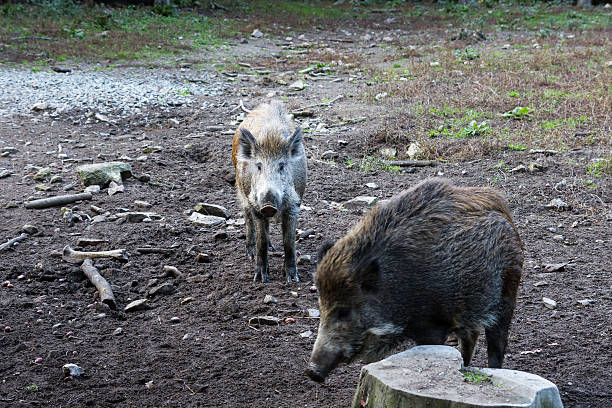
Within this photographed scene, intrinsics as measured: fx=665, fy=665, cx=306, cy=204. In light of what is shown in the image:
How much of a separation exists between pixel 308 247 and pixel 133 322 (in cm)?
163

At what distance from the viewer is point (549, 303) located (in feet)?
14.0

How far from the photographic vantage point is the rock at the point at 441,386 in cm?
241

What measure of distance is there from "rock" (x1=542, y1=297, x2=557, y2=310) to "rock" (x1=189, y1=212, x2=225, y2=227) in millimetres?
2823

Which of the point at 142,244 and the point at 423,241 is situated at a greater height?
the point at 423,241

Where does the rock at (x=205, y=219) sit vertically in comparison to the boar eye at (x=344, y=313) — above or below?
below

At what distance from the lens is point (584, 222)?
213 inches

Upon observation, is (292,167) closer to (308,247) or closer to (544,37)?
(308,247)

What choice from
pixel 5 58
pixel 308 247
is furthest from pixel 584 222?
pixel 5 58

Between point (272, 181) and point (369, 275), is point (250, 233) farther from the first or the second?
point (369, 275)

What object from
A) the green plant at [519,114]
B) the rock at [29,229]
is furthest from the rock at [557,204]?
the rock at [29,229]

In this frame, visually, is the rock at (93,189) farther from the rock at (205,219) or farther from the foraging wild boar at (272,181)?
the foraging wild boar at (272,181)

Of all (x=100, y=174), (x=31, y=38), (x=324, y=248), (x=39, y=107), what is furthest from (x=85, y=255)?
(x=31, y=38)

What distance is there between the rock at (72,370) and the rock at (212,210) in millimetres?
2517

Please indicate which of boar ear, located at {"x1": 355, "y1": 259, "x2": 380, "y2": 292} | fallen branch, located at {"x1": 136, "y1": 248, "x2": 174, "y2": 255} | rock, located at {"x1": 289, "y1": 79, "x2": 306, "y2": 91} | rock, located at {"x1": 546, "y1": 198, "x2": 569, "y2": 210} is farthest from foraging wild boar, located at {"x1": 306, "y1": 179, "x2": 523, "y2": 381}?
rock, located at {"x1": 289, "y1": 79, "x2": 306, "y2": 91}
